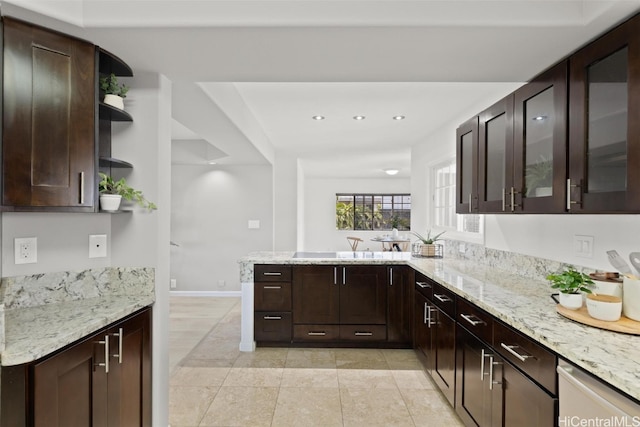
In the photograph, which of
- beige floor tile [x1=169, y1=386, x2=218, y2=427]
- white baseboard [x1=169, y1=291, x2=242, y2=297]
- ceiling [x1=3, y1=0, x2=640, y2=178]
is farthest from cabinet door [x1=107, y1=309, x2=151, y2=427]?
white baseboard [x1=169, y1=291, x2=242, y2=297]

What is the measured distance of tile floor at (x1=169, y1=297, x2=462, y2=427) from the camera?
7.33 ft

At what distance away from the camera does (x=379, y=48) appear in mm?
1674

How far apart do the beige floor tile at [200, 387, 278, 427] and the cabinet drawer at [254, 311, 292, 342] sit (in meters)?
0.73

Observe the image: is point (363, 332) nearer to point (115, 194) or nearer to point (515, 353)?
point (515, 353)

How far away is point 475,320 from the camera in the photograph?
1.84 meters

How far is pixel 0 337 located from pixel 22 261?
2.18 feet

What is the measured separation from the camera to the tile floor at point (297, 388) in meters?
2.23

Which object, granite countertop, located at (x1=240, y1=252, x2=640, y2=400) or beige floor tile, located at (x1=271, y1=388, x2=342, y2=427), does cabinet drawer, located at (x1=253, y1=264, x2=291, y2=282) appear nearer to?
beige floor tile, located at (x1=271, y1=388, x2=342, y2=427)

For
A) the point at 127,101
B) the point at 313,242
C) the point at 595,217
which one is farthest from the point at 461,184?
the point at 313,242

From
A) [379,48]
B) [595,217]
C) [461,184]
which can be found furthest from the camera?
[461,184]

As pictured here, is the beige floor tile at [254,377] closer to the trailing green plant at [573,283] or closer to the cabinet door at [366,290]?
the cabinet door at [366,290]

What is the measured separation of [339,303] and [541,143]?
7.11 feet

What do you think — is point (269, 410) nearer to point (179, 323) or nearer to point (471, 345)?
point (471, 345)

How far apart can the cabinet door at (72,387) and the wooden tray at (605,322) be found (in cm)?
201
